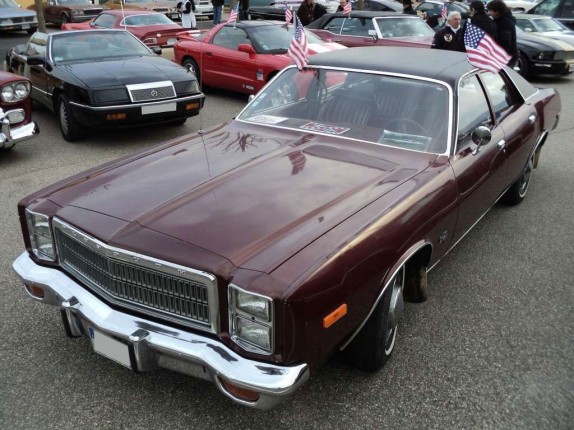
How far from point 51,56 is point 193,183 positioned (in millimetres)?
5522

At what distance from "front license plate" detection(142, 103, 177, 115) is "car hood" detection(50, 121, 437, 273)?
3.25 metres

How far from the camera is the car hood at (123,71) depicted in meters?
6.71

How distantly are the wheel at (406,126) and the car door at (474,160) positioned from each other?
23 centimetres

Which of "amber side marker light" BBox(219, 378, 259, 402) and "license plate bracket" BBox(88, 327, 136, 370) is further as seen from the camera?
"license plate bracket" BBox(88, 327, 136, 370)

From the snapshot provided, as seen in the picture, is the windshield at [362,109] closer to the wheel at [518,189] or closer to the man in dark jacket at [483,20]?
the wheel at [518,189]

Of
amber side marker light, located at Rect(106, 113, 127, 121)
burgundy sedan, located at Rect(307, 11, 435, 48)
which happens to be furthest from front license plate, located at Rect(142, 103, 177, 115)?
burgundy sedan, located at Rect(307, 11, 435, 48)

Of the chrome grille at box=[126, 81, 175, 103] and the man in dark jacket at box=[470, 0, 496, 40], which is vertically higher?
the man in dark jacket at box=[470, 0, 496, 40]

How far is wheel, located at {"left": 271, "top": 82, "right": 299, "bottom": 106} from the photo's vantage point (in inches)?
160

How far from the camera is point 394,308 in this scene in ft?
9.20

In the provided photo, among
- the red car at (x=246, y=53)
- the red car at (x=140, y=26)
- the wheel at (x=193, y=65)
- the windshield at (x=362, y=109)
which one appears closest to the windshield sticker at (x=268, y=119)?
the windshield at (x=362, y=109)

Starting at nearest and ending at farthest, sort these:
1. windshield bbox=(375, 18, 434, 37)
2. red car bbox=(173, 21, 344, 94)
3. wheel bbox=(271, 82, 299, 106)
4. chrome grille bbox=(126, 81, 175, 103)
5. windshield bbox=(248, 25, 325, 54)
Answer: wheel bbox=(271, 82, 299, 106) < chrome grille bbox=(126, 81, 175, 103) < red car bbox=(173, 21, 344, 94) < windshield bbox=(248, 25, 325, 54) < windshield bbox=(375, 18, 434, 37)

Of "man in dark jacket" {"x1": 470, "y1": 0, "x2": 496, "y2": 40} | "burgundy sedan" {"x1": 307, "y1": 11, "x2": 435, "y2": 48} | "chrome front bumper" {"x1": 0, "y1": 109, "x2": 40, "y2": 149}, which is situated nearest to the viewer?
"chrome front bumper" {"x1": 0, "y1": 109, "x2": 40, "y2": 149}

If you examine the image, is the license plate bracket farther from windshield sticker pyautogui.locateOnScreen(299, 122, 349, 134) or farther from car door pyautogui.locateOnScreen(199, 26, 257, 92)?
car door pyautogui.locateOnScreen(199, 26, 257, 92)

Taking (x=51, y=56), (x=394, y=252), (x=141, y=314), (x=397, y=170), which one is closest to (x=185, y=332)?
(x=141, y=314)
